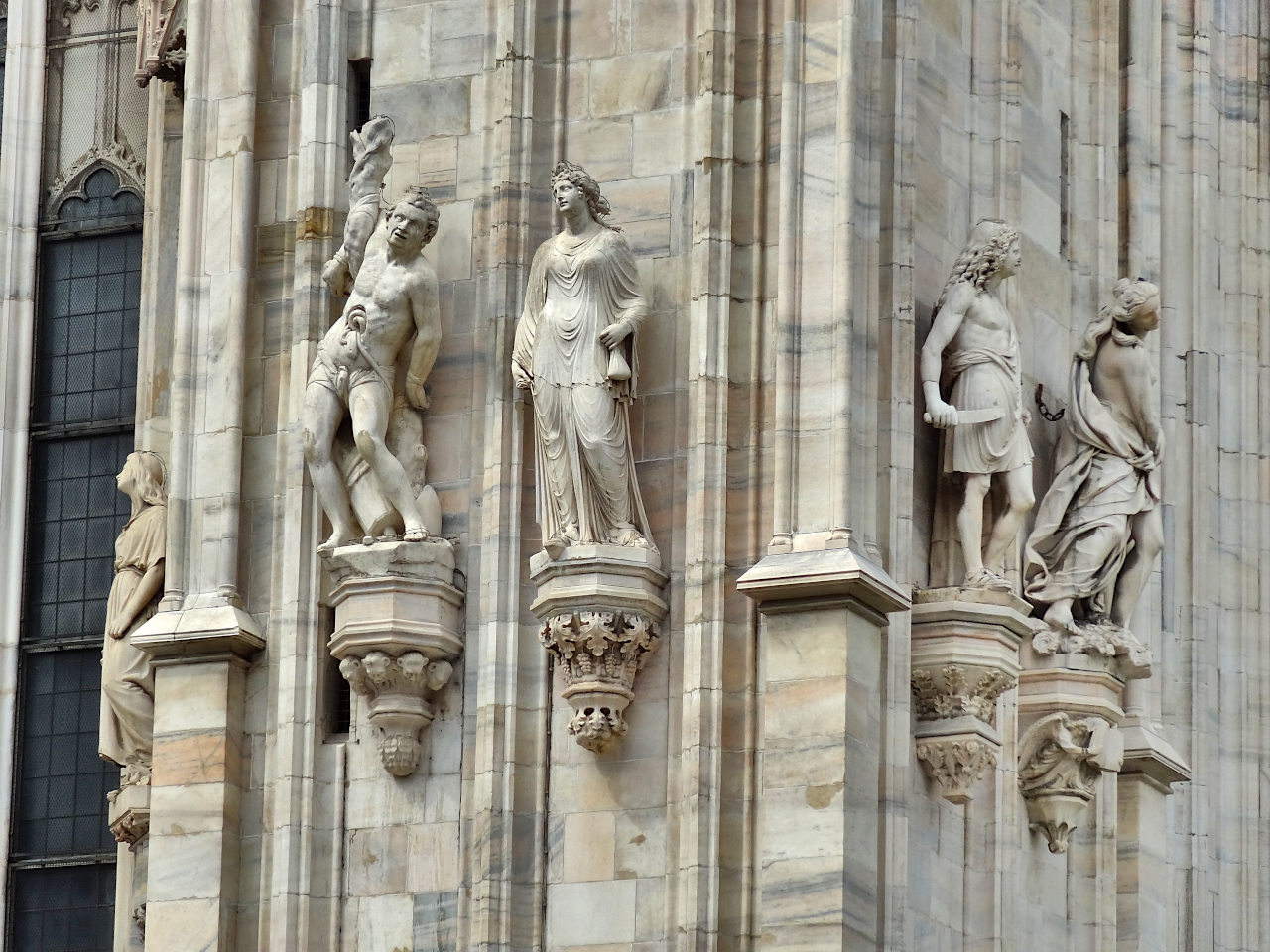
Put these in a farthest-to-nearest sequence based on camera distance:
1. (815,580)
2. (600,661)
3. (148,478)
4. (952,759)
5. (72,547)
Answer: (72,547)
(148,478)
(952,759)
(600,661)
(815,580)

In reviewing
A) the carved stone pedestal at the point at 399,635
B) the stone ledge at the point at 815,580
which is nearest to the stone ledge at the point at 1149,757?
the stone ledge at the point at 815,580

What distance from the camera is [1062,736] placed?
29875 millimetres

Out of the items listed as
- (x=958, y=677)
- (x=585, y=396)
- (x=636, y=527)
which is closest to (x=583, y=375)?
(x=585, y=396)

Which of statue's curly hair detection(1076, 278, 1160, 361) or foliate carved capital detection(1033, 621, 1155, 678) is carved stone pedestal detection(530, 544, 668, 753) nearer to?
foliate carved capital detection(1033, 621, 1155, 678)

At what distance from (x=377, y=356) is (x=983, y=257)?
423cm

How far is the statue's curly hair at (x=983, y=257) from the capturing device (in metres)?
29.2

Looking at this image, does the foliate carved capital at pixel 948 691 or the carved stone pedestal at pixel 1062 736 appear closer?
the foliate carved capital at pixel 948 691

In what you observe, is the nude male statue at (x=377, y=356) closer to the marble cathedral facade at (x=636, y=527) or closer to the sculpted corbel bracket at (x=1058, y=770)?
the marble cathedral facade at (x=636, y=527)

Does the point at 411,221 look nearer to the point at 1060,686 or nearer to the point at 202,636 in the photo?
the point at 202,636

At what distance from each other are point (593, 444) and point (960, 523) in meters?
2.71

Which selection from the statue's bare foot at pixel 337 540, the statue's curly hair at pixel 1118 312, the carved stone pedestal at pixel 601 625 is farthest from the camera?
the statue's curly hair at pixel 1118 312

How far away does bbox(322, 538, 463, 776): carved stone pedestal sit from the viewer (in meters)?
28.4

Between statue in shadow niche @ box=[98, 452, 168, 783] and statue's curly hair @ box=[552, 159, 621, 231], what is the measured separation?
4.30 meters

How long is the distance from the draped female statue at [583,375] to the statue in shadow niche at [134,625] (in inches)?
144
